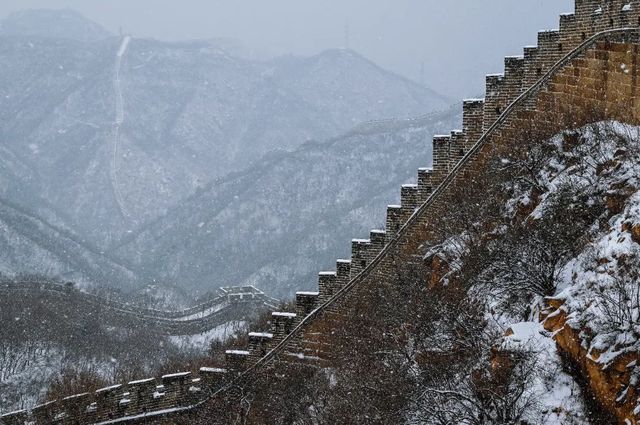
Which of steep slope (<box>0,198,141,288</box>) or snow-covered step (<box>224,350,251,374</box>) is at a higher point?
snow-covered step (<box>224,350,251,374</box>)

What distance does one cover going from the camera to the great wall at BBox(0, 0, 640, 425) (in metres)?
28.7

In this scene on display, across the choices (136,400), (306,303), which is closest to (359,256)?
(306,303)

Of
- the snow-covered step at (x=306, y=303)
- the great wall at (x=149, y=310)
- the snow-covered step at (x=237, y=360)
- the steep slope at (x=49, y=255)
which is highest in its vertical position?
the snow-covered step at (x=306, y=303)

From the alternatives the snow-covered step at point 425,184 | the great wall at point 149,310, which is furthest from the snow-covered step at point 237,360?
the great wall at point 149,310

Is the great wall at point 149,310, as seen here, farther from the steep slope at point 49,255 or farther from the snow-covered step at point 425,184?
the snow-covered step at point 425,184

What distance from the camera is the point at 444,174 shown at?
30.9 metres

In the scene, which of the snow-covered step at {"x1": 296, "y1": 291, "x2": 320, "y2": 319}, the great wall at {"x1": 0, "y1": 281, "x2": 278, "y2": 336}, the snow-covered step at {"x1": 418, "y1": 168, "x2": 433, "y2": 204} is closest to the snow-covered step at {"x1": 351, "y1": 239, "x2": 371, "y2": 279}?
the snow-covered step at {"x1": 296, "y1": 291, "x2": 320, "y2": 319}

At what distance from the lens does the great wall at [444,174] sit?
1131 inches

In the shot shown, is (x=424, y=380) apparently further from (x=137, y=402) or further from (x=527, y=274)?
(x=137, y=402)

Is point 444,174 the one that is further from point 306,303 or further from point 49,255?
point 49,255

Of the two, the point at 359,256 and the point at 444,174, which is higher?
the point at 444,174

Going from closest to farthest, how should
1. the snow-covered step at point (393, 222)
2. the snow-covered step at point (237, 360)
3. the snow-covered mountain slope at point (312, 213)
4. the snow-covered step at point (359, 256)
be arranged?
1. the snow-covered step at point (237, 360)
2. the snow-covered step at point (359, 256)
3. the snow-covered step at point (393, 222)
4. the snow-covered mountain slope at point (312, 213)

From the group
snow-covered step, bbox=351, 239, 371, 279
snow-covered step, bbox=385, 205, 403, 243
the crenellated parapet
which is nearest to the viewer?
the crenellated parapet

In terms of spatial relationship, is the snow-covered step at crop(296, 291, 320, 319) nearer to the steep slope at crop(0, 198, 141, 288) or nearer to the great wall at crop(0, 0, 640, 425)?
the great wall at crop(0, 0, 640, 425)
